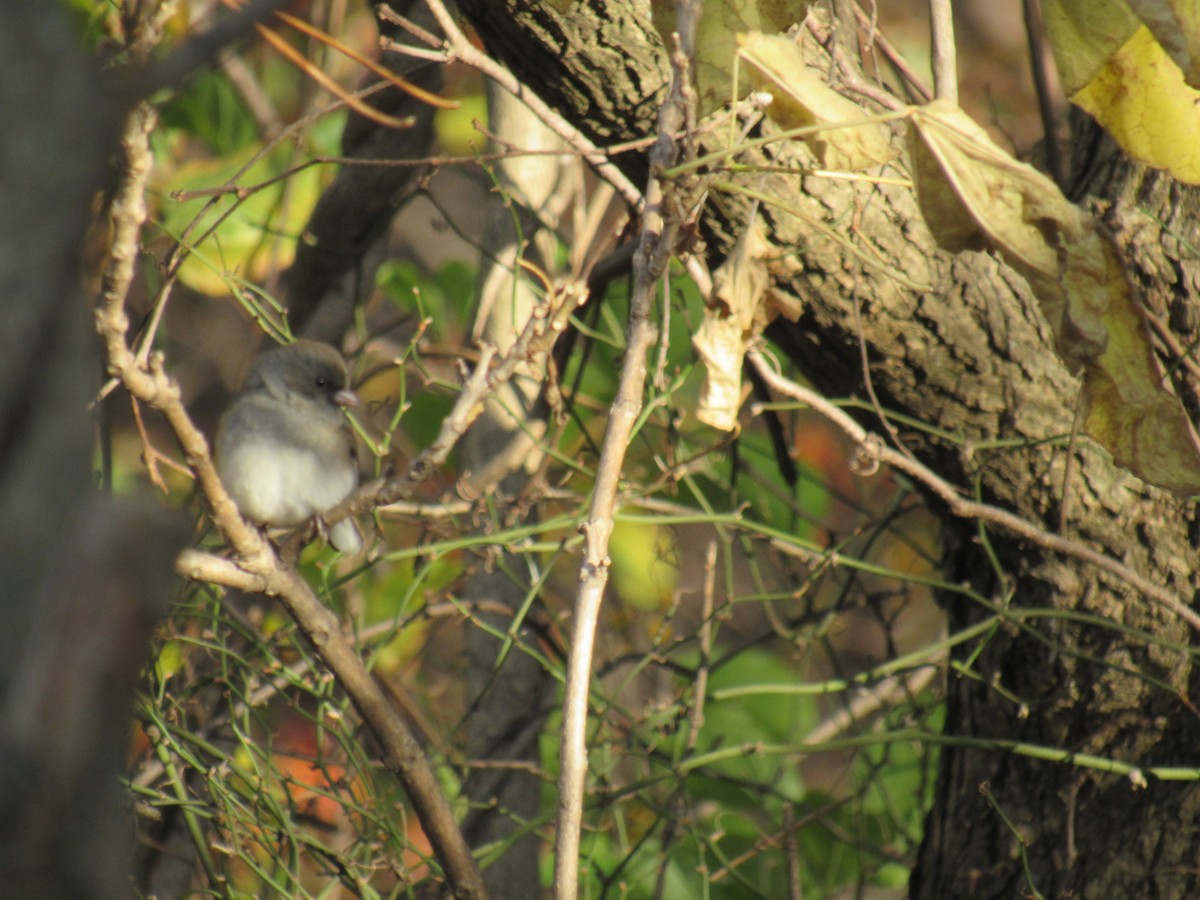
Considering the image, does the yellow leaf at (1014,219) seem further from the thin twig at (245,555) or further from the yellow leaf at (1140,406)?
the thin twig at (245,555)

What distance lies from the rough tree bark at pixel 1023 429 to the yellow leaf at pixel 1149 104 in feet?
1.12

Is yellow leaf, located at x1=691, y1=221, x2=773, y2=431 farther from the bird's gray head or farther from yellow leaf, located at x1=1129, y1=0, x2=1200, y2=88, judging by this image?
the bird's gray head

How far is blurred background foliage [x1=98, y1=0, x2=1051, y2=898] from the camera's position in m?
2.02

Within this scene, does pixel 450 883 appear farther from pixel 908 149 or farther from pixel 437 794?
pixel 908 149

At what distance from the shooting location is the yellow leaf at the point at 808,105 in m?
1.16

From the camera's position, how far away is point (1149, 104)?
137 cm

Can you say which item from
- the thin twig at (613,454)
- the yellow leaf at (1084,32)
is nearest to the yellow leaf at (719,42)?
the thin twig at (613,454)

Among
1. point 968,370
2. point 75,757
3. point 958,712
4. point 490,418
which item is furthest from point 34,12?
point 490,418

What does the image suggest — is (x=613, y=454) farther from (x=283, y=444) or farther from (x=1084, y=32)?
(x=283, y=444)

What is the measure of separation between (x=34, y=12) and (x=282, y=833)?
1.61 meters

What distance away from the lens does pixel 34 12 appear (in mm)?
576

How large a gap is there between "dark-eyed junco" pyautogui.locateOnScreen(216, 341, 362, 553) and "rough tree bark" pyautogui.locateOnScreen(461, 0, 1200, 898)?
1170 millimetres

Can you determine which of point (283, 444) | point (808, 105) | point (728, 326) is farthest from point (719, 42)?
point (283, 444)

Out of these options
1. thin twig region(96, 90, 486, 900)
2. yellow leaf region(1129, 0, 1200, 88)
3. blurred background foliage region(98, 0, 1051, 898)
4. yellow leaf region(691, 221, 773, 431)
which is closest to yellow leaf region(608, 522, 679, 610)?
blurred background foliage region(98, 0, 1051, 898)
